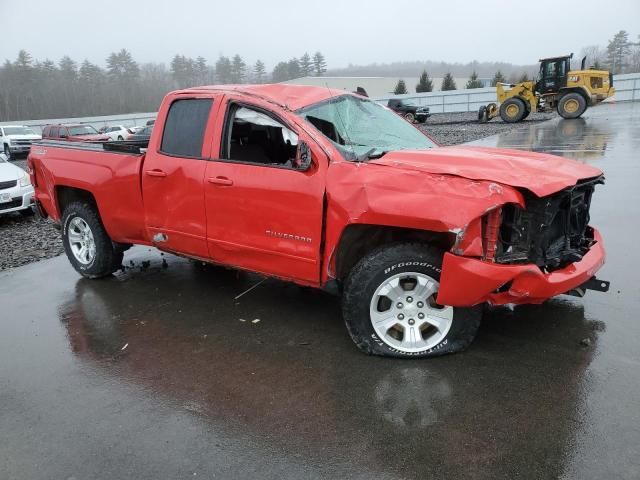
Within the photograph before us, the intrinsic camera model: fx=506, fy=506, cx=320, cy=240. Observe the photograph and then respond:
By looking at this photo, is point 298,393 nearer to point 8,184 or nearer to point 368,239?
point 368,239

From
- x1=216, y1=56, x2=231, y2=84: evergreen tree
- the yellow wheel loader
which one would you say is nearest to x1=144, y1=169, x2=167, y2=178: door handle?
the yellow wheel loader

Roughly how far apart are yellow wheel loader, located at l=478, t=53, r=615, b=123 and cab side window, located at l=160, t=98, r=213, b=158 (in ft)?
78.8

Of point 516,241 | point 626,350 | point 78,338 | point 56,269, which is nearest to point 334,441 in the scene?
point 516,241

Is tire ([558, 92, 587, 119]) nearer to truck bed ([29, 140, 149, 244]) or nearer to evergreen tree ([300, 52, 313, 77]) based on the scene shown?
truck bed ([29, 140, 149, 244])

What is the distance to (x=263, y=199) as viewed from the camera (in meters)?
3.84

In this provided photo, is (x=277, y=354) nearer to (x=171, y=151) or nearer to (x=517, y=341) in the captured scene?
(x=517, y=341)

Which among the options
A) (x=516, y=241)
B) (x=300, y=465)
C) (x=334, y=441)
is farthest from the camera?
(x=516, y=241)

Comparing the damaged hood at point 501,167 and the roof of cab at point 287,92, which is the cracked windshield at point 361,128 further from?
the damaged hood at point 501,167

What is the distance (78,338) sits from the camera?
424 centimetres

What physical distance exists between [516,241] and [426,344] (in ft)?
3.04

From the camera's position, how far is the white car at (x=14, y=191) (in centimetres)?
928

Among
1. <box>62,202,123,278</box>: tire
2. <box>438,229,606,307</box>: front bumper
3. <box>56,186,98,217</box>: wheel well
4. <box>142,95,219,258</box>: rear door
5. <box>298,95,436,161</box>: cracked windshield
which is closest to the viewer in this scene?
<box>438,229,606,307</box>: front bumper

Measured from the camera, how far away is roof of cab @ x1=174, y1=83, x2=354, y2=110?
4055 mm

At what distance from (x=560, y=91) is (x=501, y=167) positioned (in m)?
24.4
